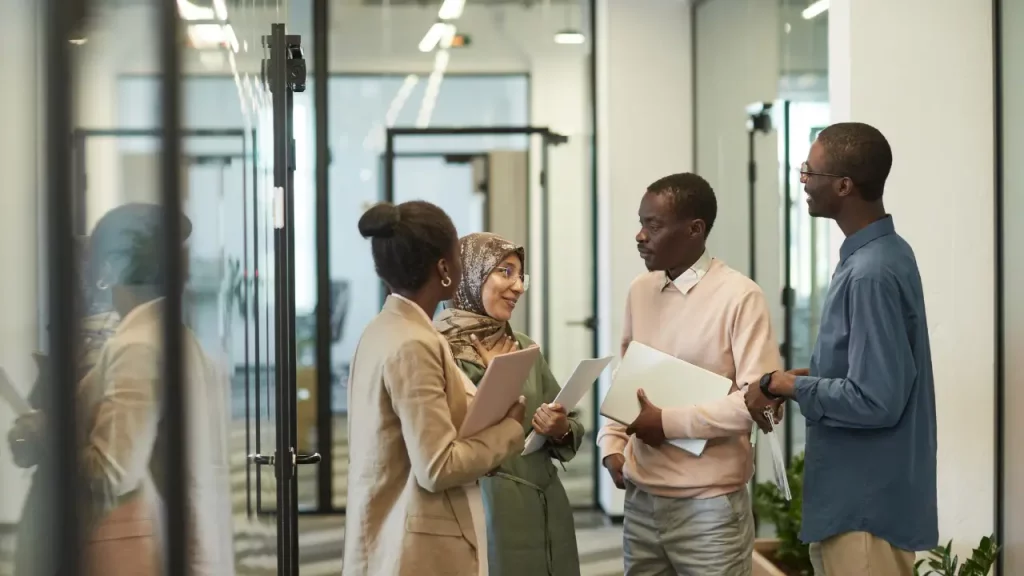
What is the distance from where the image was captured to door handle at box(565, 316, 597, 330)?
209 inches

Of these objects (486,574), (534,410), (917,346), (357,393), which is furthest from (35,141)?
(534,410)

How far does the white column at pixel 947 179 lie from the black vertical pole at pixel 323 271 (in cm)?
315

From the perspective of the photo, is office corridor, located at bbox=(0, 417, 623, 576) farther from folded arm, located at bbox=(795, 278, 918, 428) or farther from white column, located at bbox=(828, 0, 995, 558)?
white column, located at bbox=(828, 0, 995, 558)

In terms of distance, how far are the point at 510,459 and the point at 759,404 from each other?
59cm

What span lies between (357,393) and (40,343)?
127 cm

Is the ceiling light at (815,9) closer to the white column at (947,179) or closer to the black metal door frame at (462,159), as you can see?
the white column at (947,179)

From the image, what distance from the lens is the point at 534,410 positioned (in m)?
2.32

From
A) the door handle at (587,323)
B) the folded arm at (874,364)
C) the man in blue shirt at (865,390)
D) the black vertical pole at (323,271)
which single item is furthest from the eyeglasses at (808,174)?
the black vertical pole at (323,271)

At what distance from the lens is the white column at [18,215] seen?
0.48m

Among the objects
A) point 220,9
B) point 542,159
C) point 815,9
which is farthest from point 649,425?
point 542,159

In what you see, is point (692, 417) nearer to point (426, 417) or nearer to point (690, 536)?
point (690, 536)

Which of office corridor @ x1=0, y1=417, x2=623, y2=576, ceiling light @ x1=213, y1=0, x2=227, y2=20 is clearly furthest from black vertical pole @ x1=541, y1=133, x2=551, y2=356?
ceiling light @ x1=213, y1=0, x2=227, y2=20

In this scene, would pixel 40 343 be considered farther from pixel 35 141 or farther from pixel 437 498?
pixel 437 498

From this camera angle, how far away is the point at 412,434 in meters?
1.66
